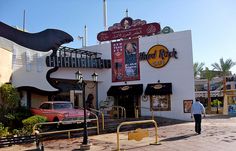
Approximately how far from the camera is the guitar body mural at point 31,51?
2100 centimetres

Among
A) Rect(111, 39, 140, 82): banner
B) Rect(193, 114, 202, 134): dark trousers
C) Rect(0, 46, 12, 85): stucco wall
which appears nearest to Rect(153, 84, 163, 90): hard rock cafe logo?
Rect(111, 39, 140, 82): banner

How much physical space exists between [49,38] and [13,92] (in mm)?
5353

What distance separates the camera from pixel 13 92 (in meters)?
19.2

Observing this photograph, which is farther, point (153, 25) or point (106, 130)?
point (153, 25)

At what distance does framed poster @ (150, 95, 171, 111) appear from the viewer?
87.8 ft

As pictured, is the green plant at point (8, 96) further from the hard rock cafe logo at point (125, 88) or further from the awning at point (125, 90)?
the hard rock cafe logo at point (125, 88)

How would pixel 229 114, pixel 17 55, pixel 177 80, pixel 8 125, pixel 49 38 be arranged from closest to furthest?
pixel 8 125 < pixel 17 55 < pixel 49 38 < pixel 177 80 < pixel 229 114

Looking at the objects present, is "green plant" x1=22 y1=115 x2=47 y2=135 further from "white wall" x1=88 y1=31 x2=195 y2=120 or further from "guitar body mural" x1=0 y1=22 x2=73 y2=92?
"white wall" x1=88 y1=31 x2=195 y2=120

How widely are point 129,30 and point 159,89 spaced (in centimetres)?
603

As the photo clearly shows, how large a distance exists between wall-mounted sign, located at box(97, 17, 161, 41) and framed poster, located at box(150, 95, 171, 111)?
550 centimetres

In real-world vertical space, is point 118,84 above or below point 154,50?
below

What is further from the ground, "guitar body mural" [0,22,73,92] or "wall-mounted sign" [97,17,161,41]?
"wall-mounted sign" [97,17,161,41]

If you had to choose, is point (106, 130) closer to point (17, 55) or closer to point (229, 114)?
point (17, 55)

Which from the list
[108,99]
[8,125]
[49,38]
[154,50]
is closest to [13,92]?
[8,125]
